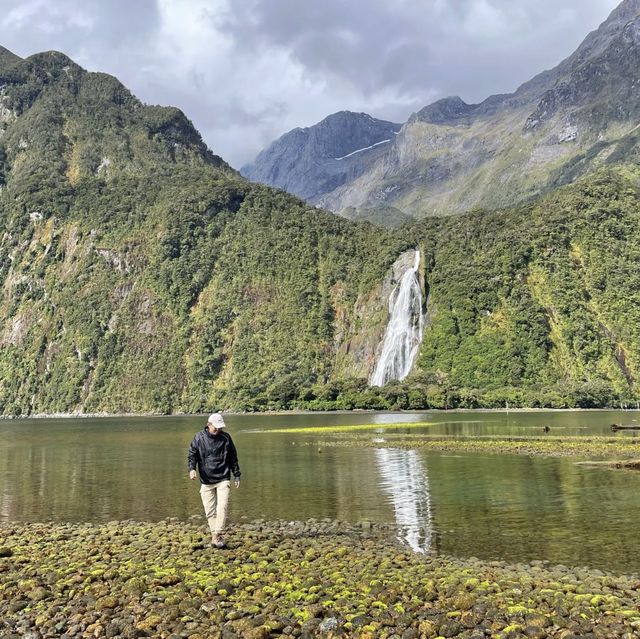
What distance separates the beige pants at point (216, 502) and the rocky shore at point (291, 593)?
70cm

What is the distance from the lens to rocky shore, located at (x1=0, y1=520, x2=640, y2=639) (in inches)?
462

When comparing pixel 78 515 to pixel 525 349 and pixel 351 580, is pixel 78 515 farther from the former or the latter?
pixel 525 349

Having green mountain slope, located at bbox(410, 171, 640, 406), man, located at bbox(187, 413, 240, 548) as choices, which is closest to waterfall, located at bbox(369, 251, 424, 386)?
green mountain slope, located at bbox(410, 171, 640, 406)

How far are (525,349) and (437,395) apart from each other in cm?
3452

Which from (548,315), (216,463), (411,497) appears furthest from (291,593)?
(548,315)

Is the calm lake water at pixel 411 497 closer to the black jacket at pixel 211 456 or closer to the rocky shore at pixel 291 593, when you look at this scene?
the rocky shore at pixel 291 593

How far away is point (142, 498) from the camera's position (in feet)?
97.8

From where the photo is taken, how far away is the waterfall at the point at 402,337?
183 m

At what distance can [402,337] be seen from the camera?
188 meters

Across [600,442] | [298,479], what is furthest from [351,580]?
[600,442]

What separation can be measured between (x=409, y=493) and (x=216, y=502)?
12.9 m

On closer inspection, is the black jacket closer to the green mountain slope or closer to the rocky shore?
the rocky shore

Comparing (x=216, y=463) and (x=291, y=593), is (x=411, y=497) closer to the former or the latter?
(x=216, y=463)

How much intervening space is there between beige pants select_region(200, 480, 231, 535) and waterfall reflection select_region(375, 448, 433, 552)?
5.33m
